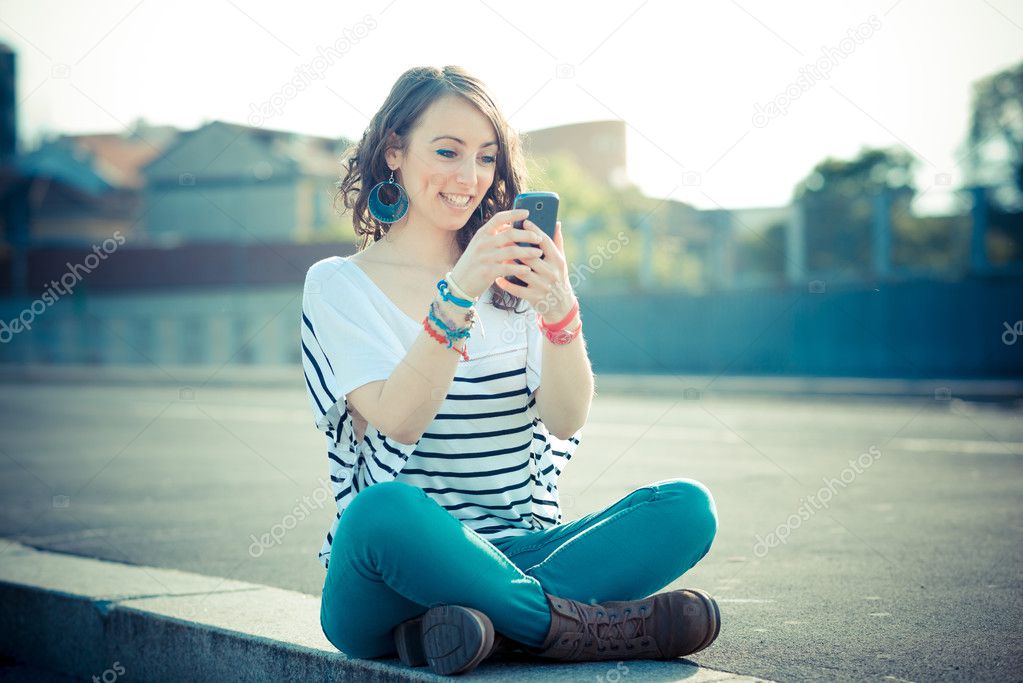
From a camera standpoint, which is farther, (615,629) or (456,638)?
(615,629)

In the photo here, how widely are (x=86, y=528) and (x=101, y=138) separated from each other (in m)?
74.4

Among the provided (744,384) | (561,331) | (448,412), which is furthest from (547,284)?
(744,384)

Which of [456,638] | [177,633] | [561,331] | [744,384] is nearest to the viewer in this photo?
[456,638]

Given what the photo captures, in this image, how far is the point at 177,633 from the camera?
11.4 feet

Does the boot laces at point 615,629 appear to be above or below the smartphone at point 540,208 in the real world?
below

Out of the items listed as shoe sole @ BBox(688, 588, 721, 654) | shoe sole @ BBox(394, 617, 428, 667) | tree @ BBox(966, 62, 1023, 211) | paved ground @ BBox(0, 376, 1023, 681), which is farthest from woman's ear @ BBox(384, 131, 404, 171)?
tree @ BBox(966, 62, 1023, 211)

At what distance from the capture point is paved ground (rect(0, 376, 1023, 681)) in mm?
3350

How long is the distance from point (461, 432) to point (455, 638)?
60 centimetres

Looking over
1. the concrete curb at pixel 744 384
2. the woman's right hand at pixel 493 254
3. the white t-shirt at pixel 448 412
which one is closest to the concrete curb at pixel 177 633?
the white t-shirt at pixel 448 412

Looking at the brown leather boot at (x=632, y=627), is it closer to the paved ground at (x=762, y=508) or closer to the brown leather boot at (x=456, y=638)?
the brown leather boot at (x=456, y=638)

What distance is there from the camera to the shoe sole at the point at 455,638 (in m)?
2.54

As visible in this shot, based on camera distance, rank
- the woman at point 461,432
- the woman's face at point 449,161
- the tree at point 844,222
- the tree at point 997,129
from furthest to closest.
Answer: the tree at point 997,129 < the tree at point 844,222 < the woman's face at point 449,161 < the woman at point 461,432

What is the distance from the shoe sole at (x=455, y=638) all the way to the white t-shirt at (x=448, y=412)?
0.41 meters

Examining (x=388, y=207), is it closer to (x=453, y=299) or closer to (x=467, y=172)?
(x=467, y=172)
